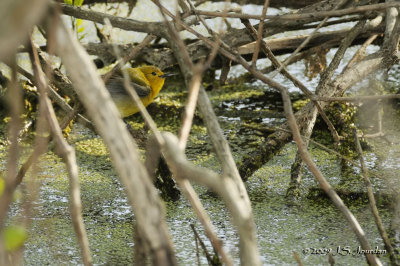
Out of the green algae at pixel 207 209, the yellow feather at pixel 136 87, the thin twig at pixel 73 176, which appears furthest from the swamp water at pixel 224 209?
the thin twig at pixel 73 176

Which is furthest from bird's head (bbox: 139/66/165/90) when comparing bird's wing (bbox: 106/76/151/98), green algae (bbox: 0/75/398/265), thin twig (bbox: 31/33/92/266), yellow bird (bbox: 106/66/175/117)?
thin twig (bbox: 31/33/92/266)

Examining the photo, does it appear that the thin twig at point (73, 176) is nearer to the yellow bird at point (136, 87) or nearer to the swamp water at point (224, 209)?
the swamp water at point (224, 209)

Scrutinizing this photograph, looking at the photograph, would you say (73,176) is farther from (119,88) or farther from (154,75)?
(154,75)

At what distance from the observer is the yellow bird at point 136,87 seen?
163 inches

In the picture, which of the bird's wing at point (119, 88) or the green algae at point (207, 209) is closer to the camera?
the green algae at point (207, 209)

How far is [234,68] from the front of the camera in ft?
18.5

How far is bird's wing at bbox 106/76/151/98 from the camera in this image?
4.16 metres

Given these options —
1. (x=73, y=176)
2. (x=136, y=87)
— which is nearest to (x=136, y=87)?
(x=136, y=87)

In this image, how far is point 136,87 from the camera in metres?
4.30

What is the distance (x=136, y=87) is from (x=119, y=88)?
0.51 ft

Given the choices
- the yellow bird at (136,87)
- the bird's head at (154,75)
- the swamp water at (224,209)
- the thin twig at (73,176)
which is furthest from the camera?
the bird's head at (154,75)

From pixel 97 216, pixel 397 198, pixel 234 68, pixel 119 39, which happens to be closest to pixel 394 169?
pixel 397 198

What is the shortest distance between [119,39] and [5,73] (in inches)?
46.9

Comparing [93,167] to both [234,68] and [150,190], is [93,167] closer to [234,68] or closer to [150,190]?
[234,68]
